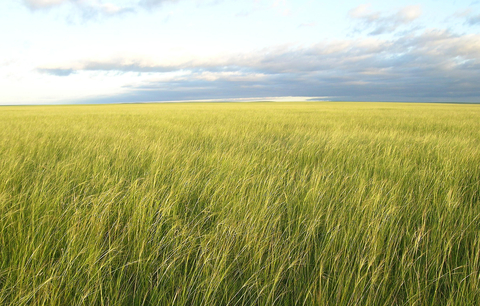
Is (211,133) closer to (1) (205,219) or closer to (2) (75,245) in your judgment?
(1) (205,219)

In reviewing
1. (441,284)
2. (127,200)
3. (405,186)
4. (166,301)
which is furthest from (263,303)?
(405,186)

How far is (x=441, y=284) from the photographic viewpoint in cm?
115

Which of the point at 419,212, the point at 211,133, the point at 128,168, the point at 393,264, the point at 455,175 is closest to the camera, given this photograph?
the point at 393,264

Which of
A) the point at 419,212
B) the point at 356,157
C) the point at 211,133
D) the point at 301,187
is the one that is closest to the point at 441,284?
the point at 419,212

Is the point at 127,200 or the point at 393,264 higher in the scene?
the point at 127,200

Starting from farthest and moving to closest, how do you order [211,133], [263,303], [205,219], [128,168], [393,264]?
[211,133]
[128,168]
[205,219]
[393,264]
[263,303]

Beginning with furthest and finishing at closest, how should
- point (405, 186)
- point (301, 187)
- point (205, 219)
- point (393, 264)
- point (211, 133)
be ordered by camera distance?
1. point (211, 133)
2. point (405, 186)
3. point (301, 187)
4. point (205, 219)
5. point (393, 264)

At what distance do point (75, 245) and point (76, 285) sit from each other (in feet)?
0.72

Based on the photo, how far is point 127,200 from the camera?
174 cm

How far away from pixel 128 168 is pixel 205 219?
5.02 feet

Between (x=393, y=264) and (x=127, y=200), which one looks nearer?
(x=393, y=264)

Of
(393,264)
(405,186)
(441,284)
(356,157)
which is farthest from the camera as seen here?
(356,157)

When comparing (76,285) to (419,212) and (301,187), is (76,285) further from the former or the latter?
(419,212)

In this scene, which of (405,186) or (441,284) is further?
(405,186)
